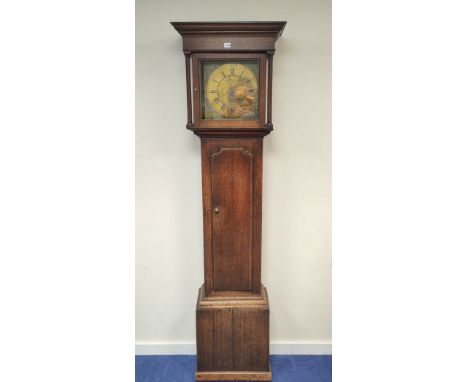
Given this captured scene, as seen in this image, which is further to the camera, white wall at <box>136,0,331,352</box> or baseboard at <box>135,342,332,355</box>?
baseboard at <box>135,342,332,355</box>

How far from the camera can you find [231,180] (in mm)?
1970

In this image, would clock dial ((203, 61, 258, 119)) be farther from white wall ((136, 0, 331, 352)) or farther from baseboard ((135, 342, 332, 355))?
baseboard ((135, 342, 332, 355))

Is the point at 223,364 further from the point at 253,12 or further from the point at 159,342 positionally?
the point at 253,12

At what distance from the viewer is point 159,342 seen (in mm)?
2340

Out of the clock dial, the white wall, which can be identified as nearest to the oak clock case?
the clock dial

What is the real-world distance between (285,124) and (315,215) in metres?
0.64

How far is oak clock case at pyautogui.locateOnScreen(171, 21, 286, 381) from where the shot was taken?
1852mm

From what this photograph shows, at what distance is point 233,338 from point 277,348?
0.48 m

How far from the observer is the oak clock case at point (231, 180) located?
185 cm

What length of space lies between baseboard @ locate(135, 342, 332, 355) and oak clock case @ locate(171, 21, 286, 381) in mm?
301

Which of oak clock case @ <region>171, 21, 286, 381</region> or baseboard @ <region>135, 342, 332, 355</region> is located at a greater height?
oak clock case @ <region>171, 21, 286, 381</region>

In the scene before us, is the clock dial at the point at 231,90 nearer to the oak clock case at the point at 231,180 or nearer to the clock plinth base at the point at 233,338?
the oak clock case at the point at 231,180

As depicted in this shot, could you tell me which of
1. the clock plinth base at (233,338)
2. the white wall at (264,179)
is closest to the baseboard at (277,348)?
the white wall at (264,179)

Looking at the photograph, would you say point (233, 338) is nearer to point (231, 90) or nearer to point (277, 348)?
point (277, 348)
